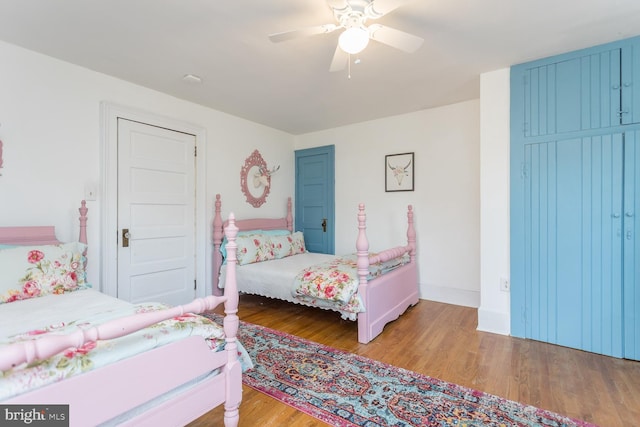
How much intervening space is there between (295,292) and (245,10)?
2339 millimetres

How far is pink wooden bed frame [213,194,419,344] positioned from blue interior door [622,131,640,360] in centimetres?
175

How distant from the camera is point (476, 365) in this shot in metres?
2.25

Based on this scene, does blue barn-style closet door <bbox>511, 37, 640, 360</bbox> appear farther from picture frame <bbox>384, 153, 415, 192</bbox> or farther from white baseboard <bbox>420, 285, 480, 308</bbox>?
picture frame <bbox>384, 153, 415, 192</bbox>

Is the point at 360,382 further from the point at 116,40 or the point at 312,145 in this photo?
the point at 312,145

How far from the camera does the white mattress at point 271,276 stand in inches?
125

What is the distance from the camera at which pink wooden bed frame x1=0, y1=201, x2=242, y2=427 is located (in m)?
0.95

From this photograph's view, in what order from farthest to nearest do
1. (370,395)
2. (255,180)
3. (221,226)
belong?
(255,180) < (221,226) < (370,395)

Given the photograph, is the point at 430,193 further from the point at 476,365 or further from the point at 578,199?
the point at 476,365

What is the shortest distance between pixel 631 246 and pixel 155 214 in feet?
13.8

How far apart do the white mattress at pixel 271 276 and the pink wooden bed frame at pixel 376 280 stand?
47 centimetres

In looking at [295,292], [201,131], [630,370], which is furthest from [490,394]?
[201,131]

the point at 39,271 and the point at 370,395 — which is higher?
the point at 39,271

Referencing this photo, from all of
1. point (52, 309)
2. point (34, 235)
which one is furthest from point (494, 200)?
point (34, 235)

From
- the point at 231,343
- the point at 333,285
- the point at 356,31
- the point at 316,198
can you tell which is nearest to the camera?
the point at 231,343
